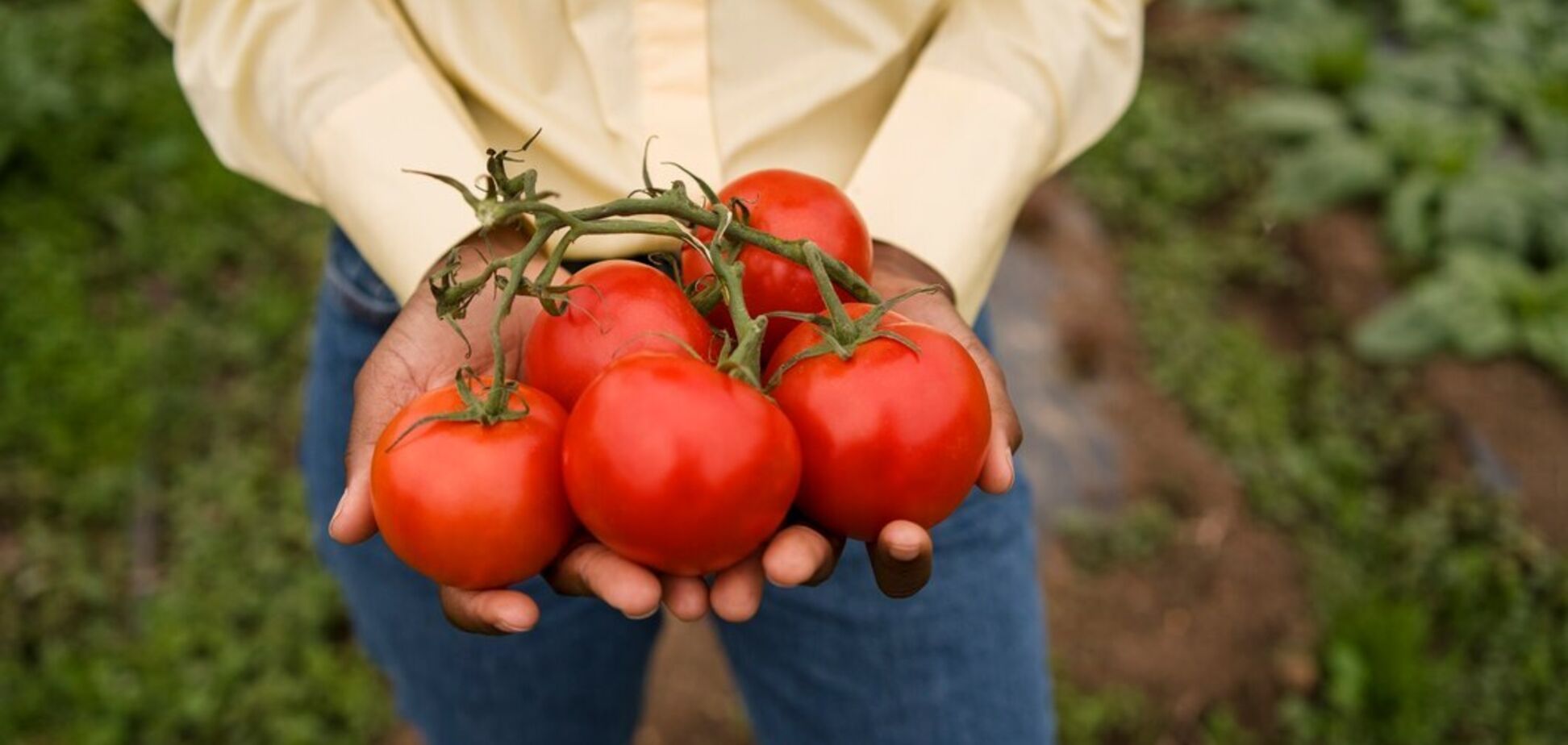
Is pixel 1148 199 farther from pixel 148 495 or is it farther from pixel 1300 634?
pixel 148 495

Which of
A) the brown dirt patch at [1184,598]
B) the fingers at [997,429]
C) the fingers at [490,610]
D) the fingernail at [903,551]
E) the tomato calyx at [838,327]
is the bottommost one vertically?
the brown dirt patch at [1184,598]

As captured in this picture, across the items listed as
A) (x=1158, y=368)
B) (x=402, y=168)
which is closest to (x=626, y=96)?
(x=402, y=168)

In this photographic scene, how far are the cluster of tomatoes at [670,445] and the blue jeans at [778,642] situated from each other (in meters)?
0.34

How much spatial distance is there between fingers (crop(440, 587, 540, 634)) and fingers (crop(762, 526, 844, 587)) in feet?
0.78

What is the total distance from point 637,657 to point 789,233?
0.81 meters

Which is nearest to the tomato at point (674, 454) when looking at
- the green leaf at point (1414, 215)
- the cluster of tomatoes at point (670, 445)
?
the cluster of tomatoes at point (670, 445)

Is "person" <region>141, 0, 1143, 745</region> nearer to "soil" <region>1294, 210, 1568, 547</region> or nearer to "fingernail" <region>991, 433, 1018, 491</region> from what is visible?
"fingernail" <region>991, 433, 1018, 491</region>

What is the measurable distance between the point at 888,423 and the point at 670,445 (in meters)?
0.21

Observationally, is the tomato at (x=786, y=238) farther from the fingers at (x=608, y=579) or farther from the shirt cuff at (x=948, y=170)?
the fingers at (x=608, y=579)

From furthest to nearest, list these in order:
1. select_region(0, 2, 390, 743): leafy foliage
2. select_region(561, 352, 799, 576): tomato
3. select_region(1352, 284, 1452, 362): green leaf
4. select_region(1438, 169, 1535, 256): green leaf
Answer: select_region(1438, 169, 1535, 256): green leaf → select_region(1352, 284, 1452, 362): green leaf → select_region(0, 2, 390, 743): leafy foliage → select_region(561, 352, 799, 576): tomato

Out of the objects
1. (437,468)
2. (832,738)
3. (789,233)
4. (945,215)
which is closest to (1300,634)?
(832,738)

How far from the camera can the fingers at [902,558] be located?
49.4 inches

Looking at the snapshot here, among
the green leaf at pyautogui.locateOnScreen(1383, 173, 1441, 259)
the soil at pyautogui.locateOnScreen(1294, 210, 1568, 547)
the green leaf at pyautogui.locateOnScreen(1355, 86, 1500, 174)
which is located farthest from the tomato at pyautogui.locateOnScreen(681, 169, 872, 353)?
the green leaf at pyautogui.locateOnScreen(1355, 86, 1500, 174)

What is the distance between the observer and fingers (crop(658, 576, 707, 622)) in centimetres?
132
